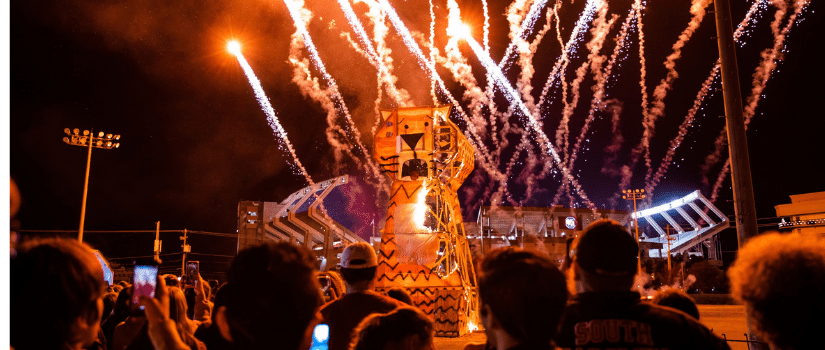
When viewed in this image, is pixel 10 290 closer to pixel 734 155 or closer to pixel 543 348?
pixel 543 348

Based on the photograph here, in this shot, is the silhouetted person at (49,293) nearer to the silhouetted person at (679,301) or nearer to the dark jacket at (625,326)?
the dark jacket at (625,326)

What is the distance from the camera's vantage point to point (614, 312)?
2664mm

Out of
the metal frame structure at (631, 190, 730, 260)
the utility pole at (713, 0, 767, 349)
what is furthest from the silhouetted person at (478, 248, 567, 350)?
the metal frame structure at (631, 190, 730, 260)

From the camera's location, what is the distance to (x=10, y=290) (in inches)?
76.7

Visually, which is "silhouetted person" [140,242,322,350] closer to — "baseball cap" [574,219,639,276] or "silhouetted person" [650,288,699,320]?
"baseball cap" [574,219,639,276]

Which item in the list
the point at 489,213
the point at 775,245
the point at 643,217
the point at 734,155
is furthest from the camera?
the point at 643,217

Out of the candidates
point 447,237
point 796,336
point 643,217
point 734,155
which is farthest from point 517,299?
point 643,217

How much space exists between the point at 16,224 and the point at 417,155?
15693 millimetres

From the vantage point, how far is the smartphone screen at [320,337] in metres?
2.72

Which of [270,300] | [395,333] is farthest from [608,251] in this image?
[270,300]

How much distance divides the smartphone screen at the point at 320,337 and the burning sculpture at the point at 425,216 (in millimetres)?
14181

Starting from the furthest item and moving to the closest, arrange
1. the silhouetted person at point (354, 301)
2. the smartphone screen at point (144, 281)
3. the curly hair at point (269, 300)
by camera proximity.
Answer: the silhouetted person at point (354, 301), the smartphone screen at point (144, 281), the curly hair at point (269, 300)

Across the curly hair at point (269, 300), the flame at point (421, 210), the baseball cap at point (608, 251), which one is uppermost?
the flame at point (421, 210)

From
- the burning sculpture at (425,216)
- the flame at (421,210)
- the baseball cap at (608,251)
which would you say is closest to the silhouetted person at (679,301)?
the baseball cap at (608,251)
